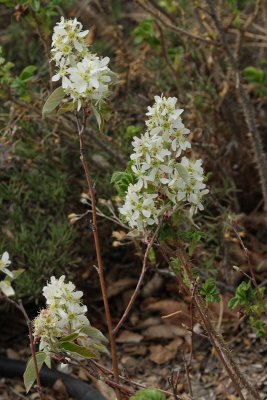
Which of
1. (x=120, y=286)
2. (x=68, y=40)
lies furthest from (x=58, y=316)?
(x=120, y=286)

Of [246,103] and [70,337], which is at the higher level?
[70,337]

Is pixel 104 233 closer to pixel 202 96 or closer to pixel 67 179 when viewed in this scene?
pixel 67 179

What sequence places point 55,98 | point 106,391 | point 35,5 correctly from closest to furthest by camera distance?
point 55,98
point 35,5
point 106,391

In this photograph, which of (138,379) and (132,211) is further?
(138,379)

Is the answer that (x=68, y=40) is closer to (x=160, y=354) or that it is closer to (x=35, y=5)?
(x=35, y=5)

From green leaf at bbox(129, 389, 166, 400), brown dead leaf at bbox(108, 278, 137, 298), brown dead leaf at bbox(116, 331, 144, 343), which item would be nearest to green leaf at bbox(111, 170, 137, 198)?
green leaf at bbox(129, 389, 166, 400)

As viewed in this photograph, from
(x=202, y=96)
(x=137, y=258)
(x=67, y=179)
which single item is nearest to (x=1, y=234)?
(x=67, y=179)

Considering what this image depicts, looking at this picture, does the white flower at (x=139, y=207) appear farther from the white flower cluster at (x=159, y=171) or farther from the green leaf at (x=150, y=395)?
the green leaf at (x=150, y=395)
